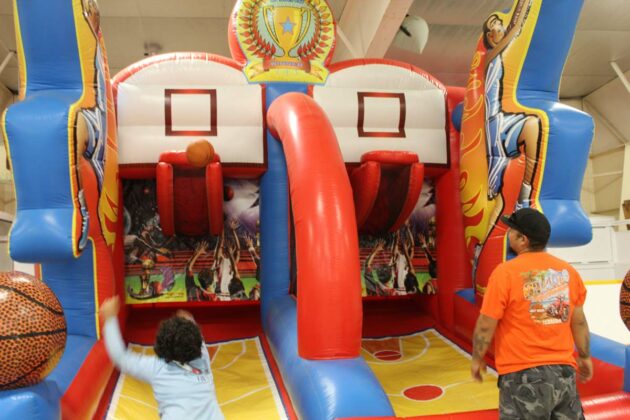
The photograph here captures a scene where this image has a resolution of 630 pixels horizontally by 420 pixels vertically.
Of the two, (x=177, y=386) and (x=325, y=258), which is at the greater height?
(x=325, y=258)

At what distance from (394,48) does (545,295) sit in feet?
19.6

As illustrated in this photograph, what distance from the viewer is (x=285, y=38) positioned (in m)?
3.32

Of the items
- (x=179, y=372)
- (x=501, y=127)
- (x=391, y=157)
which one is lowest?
(x=179, y=372)

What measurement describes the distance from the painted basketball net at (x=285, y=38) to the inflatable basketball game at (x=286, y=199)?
0.01m

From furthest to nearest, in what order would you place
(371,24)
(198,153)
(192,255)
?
(371,24), (192,255), (198,153)

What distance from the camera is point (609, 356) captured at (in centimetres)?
247

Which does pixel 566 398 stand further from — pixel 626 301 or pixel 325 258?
pixel 325 258

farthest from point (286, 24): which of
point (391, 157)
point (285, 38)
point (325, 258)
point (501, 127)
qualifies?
point (325, 258)

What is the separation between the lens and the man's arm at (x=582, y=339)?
5.84ft

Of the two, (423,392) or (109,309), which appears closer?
(109,309)

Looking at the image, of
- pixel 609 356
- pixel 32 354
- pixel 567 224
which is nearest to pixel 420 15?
pixel 567 224

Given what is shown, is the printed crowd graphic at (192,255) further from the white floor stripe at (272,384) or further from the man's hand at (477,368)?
the man's hand at (477,368)

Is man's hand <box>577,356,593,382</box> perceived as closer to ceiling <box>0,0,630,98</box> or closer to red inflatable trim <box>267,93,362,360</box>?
red inflatable trim <box>267,93,362,360</box>

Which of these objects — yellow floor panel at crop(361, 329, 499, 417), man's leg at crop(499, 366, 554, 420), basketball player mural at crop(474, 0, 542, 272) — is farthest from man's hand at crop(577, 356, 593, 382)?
basketball player mural at crop(474, 0, 542, 272)
